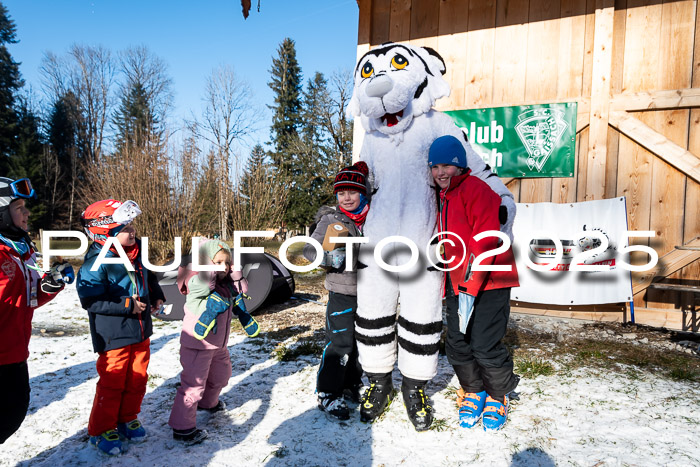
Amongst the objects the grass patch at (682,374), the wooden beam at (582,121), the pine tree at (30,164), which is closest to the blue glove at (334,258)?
the grass patch at (682,374)

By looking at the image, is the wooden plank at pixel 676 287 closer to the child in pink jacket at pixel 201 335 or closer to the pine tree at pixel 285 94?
the child in pink jacket at pixel 201 335

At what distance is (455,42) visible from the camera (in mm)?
5594

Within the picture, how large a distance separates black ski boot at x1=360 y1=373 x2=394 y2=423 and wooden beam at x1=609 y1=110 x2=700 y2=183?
166 inches

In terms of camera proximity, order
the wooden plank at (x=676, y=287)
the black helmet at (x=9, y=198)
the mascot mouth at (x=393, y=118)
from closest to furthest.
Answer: the black helmet at (x=9, y=198) → the mascot mouth at (x=393, y=118) → the wooden plank at (x=676, y=287)

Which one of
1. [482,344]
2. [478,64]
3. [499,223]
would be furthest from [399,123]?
[478,64]

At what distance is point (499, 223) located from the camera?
8.12ft

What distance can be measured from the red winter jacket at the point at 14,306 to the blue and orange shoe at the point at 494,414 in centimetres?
254

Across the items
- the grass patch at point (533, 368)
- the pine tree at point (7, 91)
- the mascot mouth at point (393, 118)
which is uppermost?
the pine tree at point (7, 91)

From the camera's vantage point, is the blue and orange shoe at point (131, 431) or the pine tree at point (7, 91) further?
the pine tree at point (7, 91)

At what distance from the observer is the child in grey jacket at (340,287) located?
2561 mm

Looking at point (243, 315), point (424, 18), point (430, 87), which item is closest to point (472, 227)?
point (430, 87)

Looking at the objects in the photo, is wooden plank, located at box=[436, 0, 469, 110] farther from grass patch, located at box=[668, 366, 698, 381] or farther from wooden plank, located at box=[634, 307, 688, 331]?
grass patch, located at box=[668, 366, 698, 381]

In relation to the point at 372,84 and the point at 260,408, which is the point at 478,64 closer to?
the point at 372,84

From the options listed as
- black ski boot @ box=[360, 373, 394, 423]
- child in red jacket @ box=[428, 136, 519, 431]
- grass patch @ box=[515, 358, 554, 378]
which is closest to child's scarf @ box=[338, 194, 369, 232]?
child in red jacket @ box=[428, 136, 519, 431]
